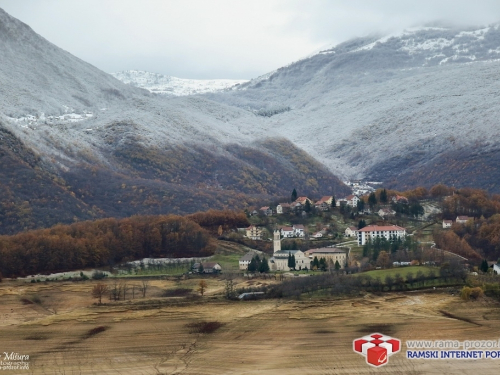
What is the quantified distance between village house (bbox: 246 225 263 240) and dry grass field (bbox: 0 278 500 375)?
26.0m

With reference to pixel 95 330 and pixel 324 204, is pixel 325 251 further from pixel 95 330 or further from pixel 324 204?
pixel 95 330

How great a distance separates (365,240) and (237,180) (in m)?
78.9

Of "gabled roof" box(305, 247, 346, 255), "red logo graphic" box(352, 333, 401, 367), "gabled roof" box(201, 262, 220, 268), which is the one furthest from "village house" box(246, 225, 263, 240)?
"red logo graphic" box(352, 333, 401, 367)

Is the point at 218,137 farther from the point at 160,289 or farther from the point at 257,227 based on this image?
the point at 160,289

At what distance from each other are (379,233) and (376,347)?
39.3 metres

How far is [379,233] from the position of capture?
8825cm

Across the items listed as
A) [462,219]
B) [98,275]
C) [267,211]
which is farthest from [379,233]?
[98,275]

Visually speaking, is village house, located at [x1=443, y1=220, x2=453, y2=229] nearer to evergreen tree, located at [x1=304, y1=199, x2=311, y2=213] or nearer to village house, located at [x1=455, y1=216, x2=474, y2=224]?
village house, located at [x1=455, y1=216, x2=474, y2=224]

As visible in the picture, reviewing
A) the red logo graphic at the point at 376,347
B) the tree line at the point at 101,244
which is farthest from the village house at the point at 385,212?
the red logo graphic at the point at 376,347

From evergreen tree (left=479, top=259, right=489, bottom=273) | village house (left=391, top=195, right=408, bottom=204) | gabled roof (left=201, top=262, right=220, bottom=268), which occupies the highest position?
village house (left=391, top=195, right=408, bottom=204)

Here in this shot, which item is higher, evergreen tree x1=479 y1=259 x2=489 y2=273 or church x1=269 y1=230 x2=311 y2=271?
church x1=269 y1=230 x2=311 y2=271

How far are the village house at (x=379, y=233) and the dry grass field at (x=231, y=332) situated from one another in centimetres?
2440

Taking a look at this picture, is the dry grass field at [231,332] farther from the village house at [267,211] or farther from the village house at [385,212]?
the village house at [267,211]

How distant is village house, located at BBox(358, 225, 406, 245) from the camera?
87.6 meters
